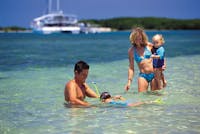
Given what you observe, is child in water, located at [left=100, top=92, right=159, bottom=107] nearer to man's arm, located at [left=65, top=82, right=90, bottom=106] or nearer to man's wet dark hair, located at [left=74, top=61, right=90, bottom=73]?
man's arm, located at [left=65, top=82, right=90, bottom=106]

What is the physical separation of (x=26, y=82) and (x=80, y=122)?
6091 mm

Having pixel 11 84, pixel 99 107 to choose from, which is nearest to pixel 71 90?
pixel 99 107

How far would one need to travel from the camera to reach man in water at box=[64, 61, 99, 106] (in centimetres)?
709

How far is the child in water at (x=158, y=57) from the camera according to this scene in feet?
27.1

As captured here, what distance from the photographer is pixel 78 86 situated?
7.40 m

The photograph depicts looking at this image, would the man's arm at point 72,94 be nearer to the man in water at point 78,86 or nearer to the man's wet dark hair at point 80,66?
the man in water at point 78,86

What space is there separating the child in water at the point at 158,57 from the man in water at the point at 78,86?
1625 millimetres

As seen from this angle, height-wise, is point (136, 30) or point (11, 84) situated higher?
point (136, 30)

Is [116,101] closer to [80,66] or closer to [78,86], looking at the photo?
[78,86]

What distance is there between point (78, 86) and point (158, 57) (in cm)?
178

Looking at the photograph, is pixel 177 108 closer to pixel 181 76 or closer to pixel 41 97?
pixel 41 97

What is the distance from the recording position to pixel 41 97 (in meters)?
9.18

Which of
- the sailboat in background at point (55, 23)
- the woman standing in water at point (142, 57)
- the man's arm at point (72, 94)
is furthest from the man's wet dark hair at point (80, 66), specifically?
the sailboat in background at point (55, 23)

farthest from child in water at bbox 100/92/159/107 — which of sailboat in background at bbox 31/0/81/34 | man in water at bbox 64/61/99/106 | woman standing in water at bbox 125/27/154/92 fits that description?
sailboat in background at bbox 31/0/81/34
